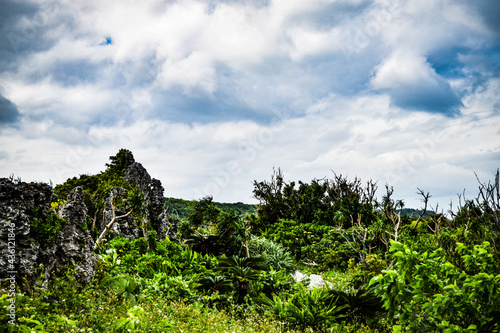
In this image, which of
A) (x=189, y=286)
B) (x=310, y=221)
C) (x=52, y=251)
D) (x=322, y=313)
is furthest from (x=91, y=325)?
(x=310, y=221)

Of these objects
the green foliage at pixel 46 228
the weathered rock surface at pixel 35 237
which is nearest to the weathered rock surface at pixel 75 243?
the weathered rock surface at pixel 35 237

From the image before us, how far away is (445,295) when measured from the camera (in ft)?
11.4

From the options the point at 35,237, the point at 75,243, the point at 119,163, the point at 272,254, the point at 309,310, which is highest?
the point at 119,163

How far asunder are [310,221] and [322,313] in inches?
549

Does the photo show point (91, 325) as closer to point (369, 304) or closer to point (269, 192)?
point (369, 304)

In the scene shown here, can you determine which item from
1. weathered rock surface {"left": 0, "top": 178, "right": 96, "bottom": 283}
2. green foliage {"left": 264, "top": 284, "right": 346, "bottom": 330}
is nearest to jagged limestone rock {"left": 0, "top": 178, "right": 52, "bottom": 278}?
weathered rock surface {"left": 0, "top": 178, "right": 96, "bottom": 283}

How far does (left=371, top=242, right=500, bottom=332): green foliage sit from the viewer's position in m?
3.49

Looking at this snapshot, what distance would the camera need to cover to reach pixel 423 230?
16859mm

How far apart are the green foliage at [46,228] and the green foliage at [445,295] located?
17.1 ft

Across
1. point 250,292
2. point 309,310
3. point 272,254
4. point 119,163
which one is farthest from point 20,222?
point 119,163

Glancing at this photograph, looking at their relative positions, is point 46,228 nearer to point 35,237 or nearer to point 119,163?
point 35,237

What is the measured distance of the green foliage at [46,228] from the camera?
5.22 metres

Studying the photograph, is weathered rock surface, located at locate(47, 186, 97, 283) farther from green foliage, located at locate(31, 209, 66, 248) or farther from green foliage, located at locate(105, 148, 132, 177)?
green foliage, located at locate(105, 148, 132, 177)

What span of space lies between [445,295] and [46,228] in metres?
5.97
